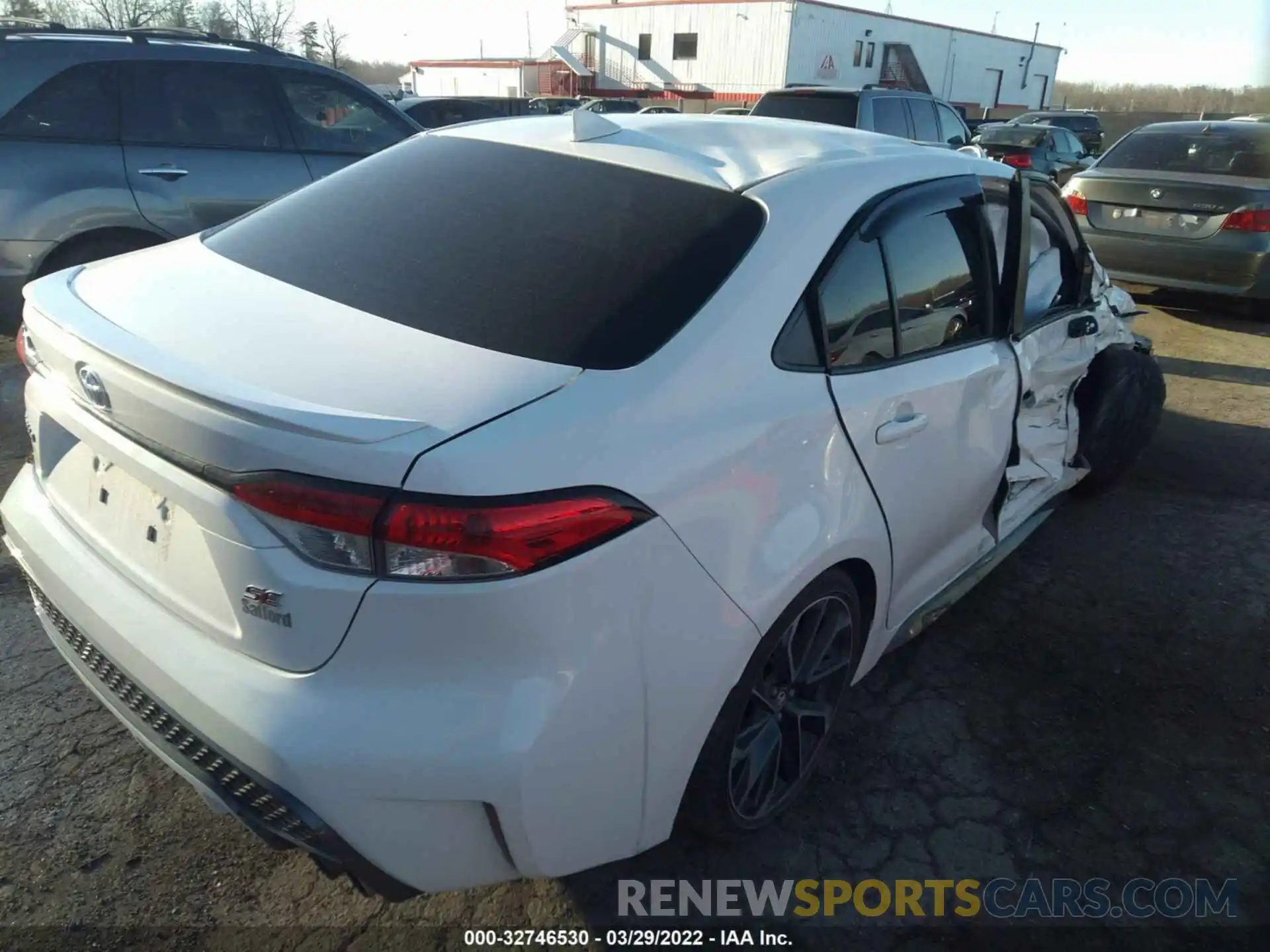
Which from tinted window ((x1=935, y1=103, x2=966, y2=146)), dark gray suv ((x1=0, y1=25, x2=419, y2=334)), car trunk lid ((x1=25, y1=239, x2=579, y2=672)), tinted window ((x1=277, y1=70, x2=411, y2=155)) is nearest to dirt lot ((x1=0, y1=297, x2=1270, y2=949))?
car trunk lid ((x1=25, y1=239, x2=579, y2=672))

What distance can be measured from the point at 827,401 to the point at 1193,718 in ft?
6.12

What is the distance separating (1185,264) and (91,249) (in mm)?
7816

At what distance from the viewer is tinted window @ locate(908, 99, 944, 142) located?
10.3 meters

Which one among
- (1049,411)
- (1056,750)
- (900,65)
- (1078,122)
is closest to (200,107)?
(1049,411)

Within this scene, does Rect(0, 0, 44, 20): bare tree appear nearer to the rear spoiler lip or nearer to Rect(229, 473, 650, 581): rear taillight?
the rear spoiler lip

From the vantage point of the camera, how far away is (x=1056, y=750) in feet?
9.02

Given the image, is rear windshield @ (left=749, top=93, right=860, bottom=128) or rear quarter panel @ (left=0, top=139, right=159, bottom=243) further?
rear windshield @ (left=749, top=93, right=860, bottom=128)

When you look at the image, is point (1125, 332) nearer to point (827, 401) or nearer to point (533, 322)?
point (827, 401)

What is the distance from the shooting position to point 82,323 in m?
1.91

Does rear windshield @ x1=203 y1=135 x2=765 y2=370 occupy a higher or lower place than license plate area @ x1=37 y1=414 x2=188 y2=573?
higher

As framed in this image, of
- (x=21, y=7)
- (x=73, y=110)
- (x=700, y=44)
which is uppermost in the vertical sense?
(x=21, y=7)

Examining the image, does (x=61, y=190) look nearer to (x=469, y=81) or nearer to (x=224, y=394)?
(x=224, y=394)

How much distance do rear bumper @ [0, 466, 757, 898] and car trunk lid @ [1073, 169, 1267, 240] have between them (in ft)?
24.2

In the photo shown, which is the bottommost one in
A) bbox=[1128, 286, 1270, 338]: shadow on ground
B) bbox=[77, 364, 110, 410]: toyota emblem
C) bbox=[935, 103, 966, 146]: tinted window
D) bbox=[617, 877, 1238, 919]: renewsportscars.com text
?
bbox=[1128, 286, 1270, 338]: shadow on ground
